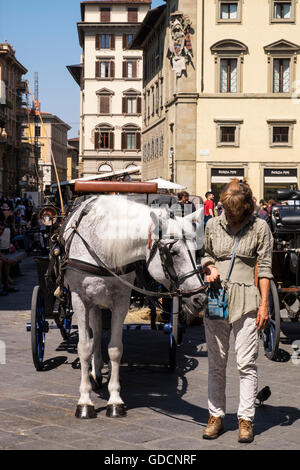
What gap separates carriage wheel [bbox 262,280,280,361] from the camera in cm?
743

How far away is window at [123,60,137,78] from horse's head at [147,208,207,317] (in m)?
71.5

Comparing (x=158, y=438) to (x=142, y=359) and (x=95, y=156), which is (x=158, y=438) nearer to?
(x=142, y=359)

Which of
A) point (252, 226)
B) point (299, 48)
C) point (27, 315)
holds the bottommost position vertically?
point (27, 315)

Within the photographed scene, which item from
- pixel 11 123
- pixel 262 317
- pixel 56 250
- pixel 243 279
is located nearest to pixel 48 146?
pixel 11 123

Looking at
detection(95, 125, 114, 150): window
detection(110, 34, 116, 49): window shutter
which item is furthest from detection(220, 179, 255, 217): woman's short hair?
detection(110, 34, 116, 49): window shutter

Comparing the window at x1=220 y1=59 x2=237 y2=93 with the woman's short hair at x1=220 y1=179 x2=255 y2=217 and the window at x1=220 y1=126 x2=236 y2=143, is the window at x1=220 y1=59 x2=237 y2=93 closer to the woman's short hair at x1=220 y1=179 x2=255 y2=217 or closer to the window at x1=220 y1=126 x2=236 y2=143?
the window at x1=220 y1=126 x2=236 y2=143

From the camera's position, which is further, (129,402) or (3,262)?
(3,262)

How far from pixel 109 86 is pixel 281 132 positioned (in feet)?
131

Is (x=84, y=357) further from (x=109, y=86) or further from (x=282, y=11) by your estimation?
(x=109, y=86)

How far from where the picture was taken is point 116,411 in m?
5.50

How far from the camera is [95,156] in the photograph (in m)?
74.4

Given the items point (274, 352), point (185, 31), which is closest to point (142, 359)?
point (274, 352)

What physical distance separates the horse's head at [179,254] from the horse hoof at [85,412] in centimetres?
112

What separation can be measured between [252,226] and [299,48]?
33961mm
